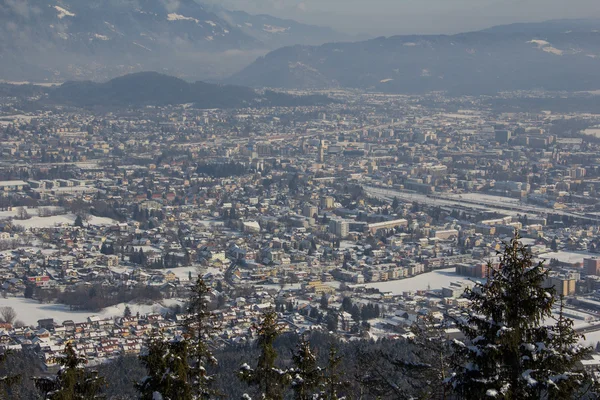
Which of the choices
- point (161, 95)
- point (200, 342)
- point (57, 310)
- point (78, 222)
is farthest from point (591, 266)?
point (161, 95)

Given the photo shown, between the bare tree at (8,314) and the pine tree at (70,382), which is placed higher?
the pine tree at (70,382)

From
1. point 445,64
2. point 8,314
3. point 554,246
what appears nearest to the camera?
point 8,314

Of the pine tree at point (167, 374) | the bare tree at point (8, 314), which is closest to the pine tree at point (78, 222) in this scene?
the bare tree at point (8, 314)

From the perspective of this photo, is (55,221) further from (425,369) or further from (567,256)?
(425,369)

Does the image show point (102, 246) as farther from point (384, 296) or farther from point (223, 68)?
point (223, 68)

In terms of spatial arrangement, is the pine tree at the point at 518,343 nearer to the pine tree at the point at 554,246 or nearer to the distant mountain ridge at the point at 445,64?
the pine tree at the point at 554,246

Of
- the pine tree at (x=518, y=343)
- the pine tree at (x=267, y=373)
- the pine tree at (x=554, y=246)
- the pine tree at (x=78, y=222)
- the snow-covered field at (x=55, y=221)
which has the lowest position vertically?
the snow-covered field at (x=55, y=221)
